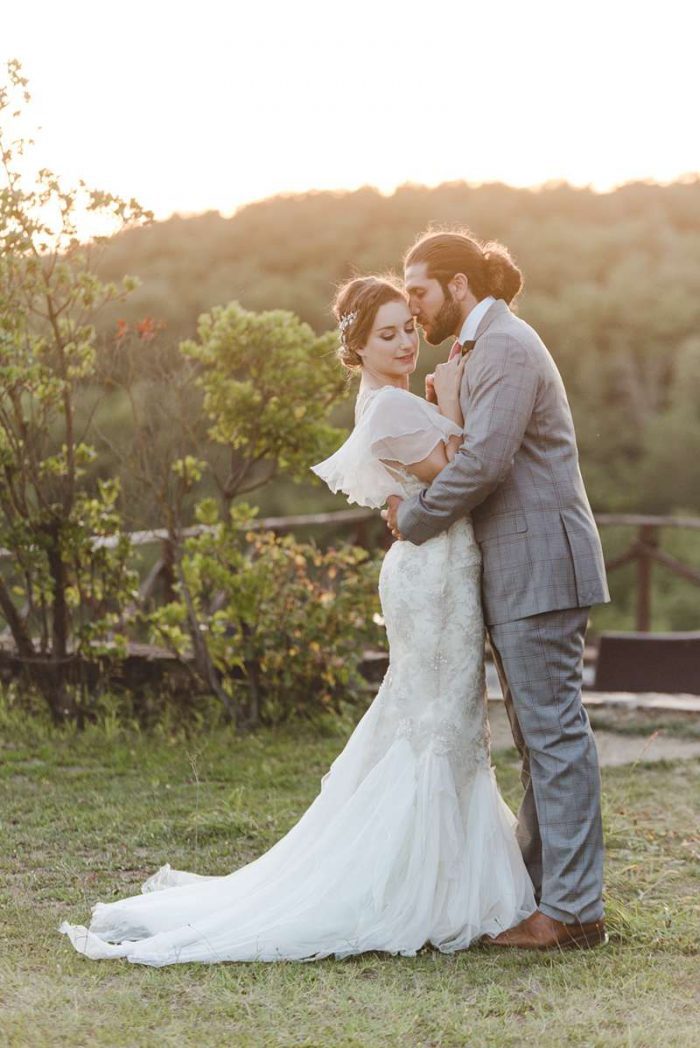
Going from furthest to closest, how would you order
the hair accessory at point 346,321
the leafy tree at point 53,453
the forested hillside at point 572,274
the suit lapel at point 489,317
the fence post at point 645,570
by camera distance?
the forested hillside at point 572,274, the fence post at point 645,570, the leafy tree at point 53,453, the hair accessory at point 346,321, the suit lapel at point 489,317

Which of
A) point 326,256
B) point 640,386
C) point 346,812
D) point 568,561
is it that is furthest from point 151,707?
point 326,256

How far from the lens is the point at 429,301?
138 inches

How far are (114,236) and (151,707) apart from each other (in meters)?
2.21

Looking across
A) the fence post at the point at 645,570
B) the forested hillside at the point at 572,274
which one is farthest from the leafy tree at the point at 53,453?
the forested hillside at the point at 572,274

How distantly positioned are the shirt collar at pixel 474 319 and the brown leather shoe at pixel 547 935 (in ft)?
4.98

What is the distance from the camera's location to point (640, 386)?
72.8ft

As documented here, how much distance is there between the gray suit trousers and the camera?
3.36 m

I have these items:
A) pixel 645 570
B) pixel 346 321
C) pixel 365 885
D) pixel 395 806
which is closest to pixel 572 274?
pixel 645 570

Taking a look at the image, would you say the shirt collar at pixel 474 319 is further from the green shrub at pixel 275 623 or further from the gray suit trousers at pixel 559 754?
the green shrub at pixel 275 623

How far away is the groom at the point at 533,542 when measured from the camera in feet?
10.9

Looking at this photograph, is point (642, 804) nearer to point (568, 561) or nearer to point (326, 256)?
point (568, 561)

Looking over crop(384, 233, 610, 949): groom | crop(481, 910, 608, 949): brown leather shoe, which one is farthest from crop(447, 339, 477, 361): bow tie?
crop(481, 910, 608, 949): brown leather shoe

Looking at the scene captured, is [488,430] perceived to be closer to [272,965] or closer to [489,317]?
[489,317]

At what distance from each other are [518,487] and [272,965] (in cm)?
135
